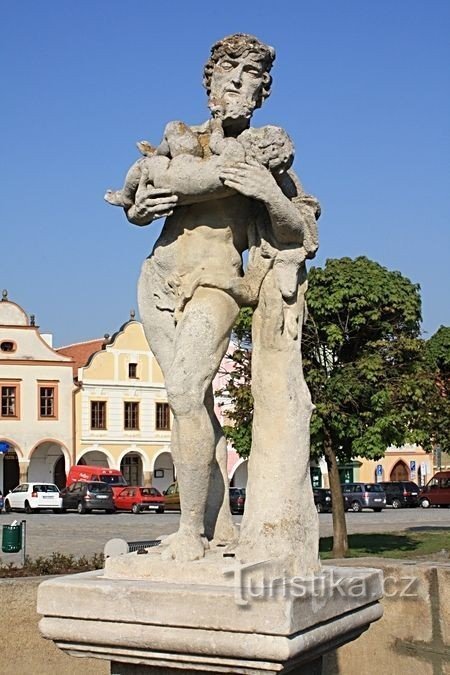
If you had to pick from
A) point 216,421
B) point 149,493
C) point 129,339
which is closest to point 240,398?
point 216,421

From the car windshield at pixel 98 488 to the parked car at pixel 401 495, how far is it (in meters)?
12.7

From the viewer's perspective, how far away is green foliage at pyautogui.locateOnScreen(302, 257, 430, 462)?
19281 millimetres

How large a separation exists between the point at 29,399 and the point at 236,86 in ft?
151

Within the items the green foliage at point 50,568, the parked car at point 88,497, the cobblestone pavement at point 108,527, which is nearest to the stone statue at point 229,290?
the green foliage at point 50,568

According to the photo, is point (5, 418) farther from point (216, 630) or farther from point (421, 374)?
point (216, 630)

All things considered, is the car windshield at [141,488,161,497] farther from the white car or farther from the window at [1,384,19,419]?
the window at [1,384,19,419]

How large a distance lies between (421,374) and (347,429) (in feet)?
6.05

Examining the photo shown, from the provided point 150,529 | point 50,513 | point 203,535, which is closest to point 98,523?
point 150,529

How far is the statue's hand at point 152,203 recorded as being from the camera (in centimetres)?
492

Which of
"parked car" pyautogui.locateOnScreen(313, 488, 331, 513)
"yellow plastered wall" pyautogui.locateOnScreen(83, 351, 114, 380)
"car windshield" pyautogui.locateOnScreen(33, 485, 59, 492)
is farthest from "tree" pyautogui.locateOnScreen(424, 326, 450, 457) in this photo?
"yellow plastered wall" pyautogui.locateOnScreen(83, 351, 114, 380)

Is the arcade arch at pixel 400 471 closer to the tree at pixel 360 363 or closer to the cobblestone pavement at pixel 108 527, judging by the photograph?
the cobblestone pavement at pixel 108 527

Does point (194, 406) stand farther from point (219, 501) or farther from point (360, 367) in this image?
point (360, 367)

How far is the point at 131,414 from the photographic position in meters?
52.2

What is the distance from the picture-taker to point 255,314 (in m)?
5.06
